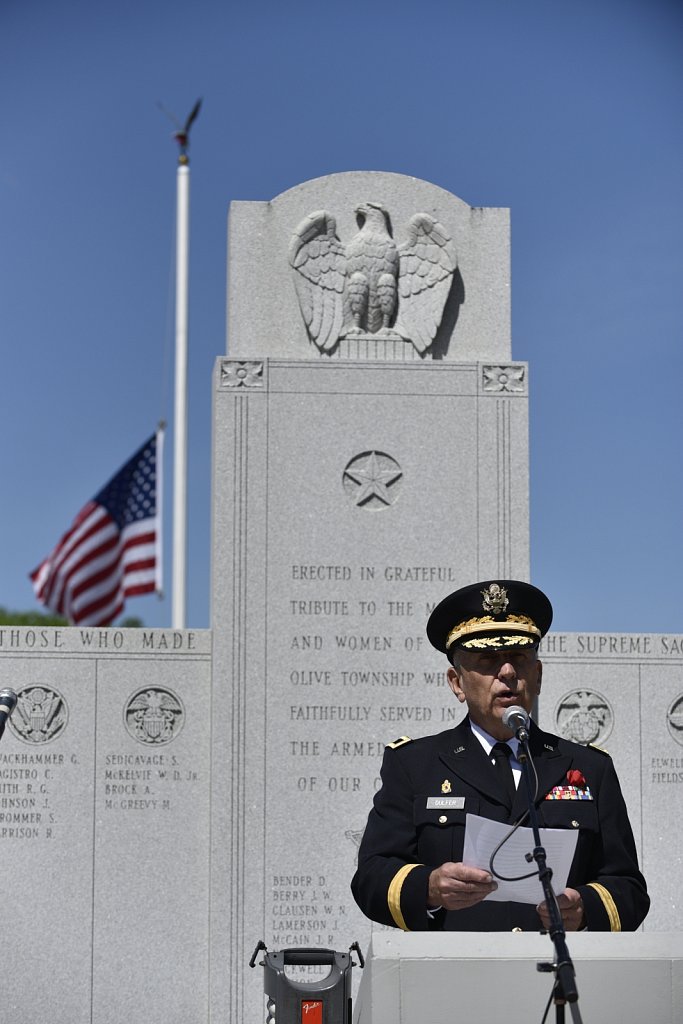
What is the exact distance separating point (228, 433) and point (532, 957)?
18.8 ft

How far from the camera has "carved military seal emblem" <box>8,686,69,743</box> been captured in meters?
9.19

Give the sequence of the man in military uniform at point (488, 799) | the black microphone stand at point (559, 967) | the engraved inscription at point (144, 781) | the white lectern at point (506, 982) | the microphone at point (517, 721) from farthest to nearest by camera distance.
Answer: the engraved inscription at point (144, 781) → the man in military uniform at point (488, 799) → the microphone at point (517, 721) → the white lectern at point (506, 982) → the black microphone stand at point (559, 967)

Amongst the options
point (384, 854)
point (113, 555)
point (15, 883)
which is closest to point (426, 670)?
point (15, 883)

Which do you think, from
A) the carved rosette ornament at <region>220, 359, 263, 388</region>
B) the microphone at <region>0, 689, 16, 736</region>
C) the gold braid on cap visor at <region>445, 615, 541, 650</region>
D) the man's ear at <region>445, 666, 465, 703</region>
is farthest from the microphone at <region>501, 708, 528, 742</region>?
the carved rosette ornament at <region>220, 359, 263, 388</region>

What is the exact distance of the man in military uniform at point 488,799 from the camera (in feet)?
15.3

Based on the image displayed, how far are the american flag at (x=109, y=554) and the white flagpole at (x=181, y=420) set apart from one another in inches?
31.7

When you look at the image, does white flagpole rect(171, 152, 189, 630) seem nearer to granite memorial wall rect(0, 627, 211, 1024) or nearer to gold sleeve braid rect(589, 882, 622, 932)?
granite memorial wall rect(0, 627, 211, 1024)

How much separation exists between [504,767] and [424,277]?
→ 5.33 m

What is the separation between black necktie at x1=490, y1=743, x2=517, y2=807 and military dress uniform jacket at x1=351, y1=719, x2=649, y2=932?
0.02m

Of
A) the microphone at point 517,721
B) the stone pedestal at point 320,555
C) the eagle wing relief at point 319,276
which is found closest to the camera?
the microphone at point 517,721

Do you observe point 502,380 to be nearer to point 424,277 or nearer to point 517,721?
point 424,277

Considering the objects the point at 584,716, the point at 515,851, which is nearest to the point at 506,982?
the point at 515,851

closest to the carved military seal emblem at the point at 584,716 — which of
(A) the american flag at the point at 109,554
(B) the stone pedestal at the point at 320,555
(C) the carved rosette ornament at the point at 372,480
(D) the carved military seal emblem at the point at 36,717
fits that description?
(B) the stone pedestal at the point at 320,555

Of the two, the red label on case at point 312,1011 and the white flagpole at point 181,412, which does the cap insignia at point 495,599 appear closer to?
the red label on case at point 312,1011
